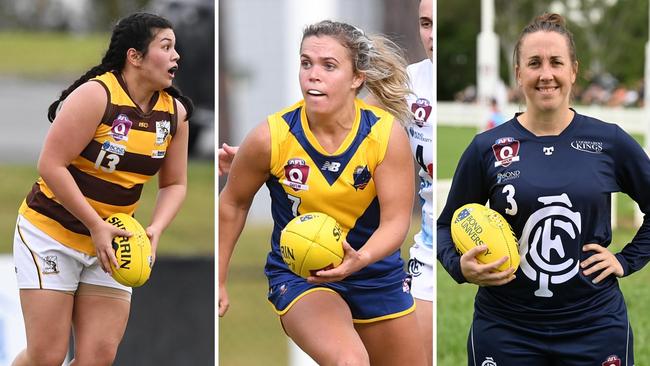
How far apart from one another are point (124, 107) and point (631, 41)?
3729 centimetres

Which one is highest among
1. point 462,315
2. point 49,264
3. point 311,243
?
point 311,243

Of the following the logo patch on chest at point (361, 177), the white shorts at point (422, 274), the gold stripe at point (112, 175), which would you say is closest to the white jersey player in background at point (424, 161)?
the white shorts at point (422, 274)

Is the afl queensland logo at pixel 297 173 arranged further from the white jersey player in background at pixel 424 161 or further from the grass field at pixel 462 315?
the grass field at pixel 462 315

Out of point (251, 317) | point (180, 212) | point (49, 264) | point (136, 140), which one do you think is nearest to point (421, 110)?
point (136, 140)

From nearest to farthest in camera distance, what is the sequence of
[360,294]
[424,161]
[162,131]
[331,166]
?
[331,166] < [162,131] < [360,294] < [424,161]

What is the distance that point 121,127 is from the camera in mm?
4727

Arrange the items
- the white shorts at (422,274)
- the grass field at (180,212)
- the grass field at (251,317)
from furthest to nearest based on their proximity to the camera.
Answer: the grass field at (180,212) < the grass field at (251,317) < the white shorts at (422,274)

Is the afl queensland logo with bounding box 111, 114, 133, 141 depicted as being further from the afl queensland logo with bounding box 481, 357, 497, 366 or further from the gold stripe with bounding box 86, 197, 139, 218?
the afl queensland logo with bounding box 481, 357, 497, 366

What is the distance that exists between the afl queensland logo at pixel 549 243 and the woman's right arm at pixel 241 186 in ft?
3.75

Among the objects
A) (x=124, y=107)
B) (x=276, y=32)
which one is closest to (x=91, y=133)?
(x=124, y=107)

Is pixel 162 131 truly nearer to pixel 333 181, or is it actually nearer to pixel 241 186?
pixel 241 186

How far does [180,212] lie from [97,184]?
558 inches

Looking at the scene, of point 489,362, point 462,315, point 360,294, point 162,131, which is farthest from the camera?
point 462,315

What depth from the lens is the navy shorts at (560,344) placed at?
434 centimetres
